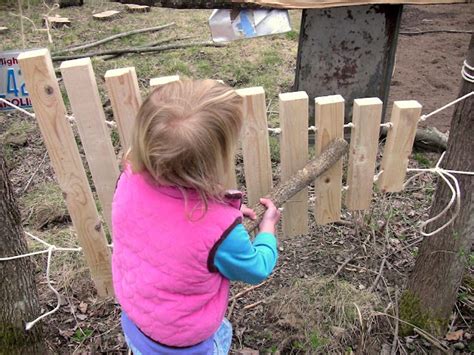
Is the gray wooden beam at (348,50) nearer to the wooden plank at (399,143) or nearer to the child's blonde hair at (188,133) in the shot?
the wooden plank at (399,143)

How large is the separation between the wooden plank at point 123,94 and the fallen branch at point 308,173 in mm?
613

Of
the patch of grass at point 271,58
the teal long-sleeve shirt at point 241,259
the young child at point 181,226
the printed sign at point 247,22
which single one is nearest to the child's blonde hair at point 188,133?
the young child at point 181,226

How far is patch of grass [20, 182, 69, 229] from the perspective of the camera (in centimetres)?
320

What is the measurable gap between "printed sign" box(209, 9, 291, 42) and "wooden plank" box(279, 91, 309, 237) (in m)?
1.64

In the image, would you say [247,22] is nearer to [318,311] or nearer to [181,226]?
[318,311]

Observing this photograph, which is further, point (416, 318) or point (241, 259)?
point (416, 318)

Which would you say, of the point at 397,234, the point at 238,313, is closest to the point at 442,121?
the point at 397,234

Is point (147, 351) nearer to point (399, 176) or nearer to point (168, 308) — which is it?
point (168, 308)

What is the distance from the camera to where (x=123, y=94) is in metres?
1.80

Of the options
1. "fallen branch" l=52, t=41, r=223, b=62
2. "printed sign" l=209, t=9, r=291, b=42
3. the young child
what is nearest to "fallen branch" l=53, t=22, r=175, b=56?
"fallen branch" l=52, t=41, r=223, b=62

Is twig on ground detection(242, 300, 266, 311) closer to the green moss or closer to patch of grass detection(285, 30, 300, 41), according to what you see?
the green moss

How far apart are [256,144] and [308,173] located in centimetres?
24

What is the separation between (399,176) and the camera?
215cm

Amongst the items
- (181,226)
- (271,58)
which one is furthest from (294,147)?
(271,58)
